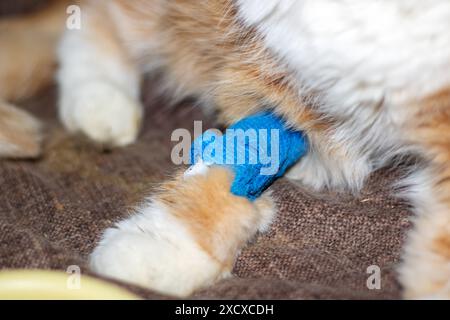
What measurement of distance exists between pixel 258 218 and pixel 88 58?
1.91ft

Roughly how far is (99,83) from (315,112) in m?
0.48

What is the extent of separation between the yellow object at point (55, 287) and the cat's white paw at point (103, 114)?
0.47 m

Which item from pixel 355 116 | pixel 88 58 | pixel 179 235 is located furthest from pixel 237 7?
pixel 88 58

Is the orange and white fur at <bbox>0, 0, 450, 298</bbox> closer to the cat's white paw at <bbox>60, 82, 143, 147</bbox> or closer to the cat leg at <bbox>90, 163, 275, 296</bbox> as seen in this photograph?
the cat leg at <bbox>90, 163, 275, 296</bbox>

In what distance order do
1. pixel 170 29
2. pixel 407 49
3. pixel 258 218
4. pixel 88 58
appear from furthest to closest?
pixel 88 58 → pixel 170 29 → pixel 258 218 → pixel 407 49

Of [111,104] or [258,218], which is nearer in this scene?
[258,218]

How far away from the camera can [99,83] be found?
1.32 metres

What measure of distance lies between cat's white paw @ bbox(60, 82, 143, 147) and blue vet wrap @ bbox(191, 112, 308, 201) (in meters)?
0.27

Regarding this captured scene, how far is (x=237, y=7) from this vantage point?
104 cm

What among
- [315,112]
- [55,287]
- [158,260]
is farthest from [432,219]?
[55,287]

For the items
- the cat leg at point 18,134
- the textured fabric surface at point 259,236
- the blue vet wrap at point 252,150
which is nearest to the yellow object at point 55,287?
the textured fabric surface at point 259,236

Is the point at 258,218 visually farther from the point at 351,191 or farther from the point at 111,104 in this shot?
the point at 111,104

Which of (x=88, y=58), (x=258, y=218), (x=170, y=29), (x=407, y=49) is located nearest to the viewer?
(x=407, y=49)

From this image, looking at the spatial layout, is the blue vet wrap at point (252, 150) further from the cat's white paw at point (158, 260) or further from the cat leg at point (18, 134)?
the cat leg at point (18, 134)
